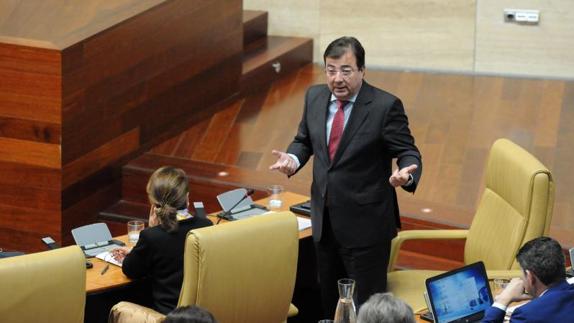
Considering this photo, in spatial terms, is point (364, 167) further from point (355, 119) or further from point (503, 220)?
point (503, 220)

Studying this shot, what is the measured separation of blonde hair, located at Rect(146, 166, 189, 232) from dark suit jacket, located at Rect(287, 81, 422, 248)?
0.50m

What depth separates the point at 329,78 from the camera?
3.98 metres

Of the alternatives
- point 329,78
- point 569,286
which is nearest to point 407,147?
point 329,78

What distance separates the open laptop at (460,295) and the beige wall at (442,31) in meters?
3.95

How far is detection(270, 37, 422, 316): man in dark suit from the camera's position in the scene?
156 inches

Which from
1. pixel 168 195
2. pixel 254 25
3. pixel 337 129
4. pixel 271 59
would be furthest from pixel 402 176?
pixel 254 25

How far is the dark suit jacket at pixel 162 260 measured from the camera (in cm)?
396

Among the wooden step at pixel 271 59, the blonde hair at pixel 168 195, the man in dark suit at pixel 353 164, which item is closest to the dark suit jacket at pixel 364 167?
the man in dark suit at pixel 353 164

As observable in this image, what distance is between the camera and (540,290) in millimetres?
3371

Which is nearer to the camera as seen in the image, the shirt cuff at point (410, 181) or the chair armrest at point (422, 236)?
the shirt cuff at point (410, 181)

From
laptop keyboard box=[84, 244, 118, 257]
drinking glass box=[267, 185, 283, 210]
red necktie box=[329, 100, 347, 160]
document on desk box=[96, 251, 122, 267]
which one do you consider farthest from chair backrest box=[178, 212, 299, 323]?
drinking glass box=[267, 185, 283, 210]

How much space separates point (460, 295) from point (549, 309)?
1.02ft

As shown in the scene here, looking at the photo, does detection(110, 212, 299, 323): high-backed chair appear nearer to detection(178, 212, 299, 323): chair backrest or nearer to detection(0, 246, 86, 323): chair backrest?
detection(178, 212, 299, 323): chair backrest

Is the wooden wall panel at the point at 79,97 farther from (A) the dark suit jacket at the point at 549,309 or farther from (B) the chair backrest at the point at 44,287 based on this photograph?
(A) the dark suit jacket at the point at 549,309
